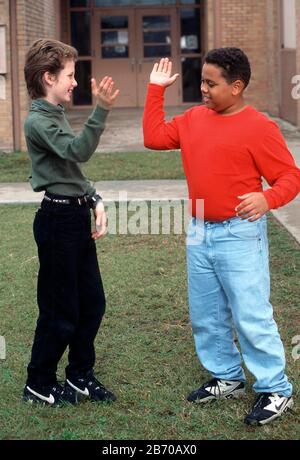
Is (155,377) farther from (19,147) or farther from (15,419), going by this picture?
(19,147)

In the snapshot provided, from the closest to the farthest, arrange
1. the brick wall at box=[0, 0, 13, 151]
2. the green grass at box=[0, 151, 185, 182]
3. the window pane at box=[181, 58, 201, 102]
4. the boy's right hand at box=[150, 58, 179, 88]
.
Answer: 1. the boy's right hand at box=[150, 58, 179, 88]
2. the green grass at box=[0, 151, 185, 182]
3. the brick wall at box=[0, 0, 13, 151]
4. the window pane at box=[181, 58, 201, 102]

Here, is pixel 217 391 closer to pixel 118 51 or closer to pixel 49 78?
pixel 49 78

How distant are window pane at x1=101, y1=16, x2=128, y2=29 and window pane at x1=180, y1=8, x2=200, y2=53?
1.57m

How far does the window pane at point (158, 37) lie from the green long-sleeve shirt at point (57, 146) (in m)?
20.8

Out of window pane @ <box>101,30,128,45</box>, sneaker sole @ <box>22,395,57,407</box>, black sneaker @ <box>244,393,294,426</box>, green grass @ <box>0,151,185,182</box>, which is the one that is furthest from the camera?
window pane @ <box>101,30,128,45</box>

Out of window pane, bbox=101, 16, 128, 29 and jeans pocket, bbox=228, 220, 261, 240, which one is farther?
window pane, bbox=101, 16, 128, 29

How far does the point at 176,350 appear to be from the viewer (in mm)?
5109

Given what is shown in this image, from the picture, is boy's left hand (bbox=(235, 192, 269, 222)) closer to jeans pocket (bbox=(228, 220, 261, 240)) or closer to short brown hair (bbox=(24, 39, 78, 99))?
jeans pocket (bbox=(228, 220, 261, 240))

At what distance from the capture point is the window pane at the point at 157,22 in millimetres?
24250

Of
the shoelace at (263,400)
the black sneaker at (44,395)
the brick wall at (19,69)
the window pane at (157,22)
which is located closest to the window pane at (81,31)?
the window pane at (157,22)

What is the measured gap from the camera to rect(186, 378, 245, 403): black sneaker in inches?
169

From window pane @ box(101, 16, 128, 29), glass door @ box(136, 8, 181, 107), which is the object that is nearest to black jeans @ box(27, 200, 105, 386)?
glass door @ box(136, 8, 181, 107)
